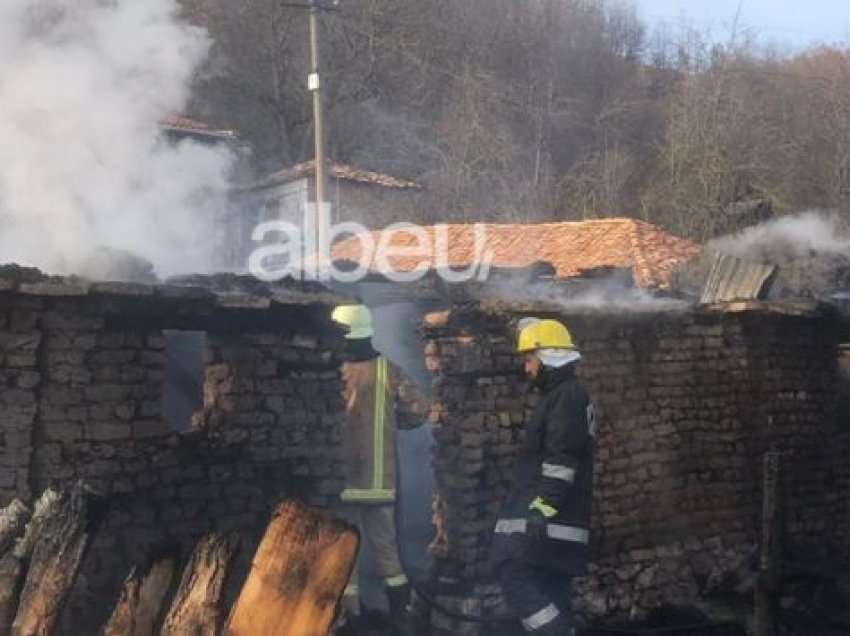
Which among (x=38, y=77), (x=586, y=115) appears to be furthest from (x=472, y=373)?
(x=586, y=115)

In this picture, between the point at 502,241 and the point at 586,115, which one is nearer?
the point at 502,241

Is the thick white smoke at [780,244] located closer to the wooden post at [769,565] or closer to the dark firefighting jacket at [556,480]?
the wooden post at [769,565]

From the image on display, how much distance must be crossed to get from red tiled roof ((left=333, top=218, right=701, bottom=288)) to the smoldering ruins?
27.1ft

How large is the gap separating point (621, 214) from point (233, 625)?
93.2 feet

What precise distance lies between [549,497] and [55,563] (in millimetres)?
2603

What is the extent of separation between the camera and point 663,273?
1759 centimetres

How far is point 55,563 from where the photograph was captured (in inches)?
158

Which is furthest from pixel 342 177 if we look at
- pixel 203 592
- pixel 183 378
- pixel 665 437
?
pixel 203 592

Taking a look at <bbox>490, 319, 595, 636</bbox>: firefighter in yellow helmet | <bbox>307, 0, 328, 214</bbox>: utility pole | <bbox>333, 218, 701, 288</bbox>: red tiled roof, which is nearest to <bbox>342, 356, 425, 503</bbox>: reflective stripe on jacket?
<bbox>490, 319, 595, 636</bbox>: firefighter in yellow helmet

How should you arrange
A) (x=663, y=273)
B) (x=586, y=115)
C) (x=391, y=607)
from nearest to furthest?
(x=391, y=607), (x=663, y=273), (x=586, y=115)

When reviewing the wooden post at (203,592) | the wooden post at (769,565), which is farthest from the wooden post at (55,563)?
the wooden post at (769,565)

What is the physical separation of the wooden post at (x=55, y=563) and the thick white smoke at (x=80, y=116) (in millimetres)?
5137

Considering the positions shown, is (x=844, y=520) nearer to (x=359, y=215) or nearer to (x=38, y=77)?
(x=38, y=77)

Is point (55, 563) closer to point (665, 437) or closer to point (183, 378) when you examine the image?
point (183, 378)
